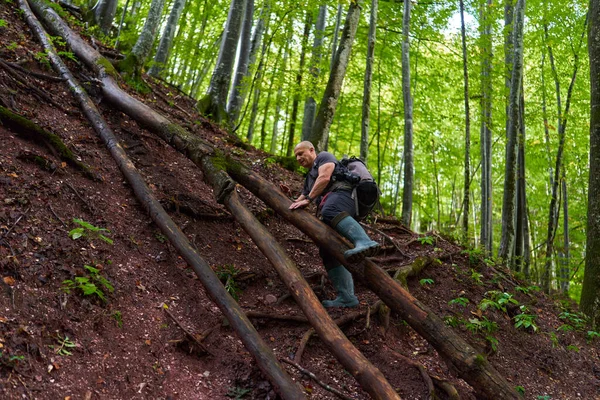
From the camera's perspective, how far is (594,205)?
23.6 feet

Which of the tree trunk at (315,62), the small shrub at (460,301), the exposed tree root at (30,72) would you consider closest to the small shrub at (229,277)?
the small shrub at (460,301)

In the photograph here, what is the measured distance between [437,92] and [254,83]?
7572 millimetres

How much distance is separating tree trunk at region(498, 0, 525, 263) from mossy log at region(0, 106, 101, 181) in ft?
26.3

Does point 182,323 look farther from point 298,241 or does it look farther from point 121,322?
point 298,241

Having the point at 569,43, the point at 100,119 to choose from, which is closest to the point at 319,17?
the point at 569,43

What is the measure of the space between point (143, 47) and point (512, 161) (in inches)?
333

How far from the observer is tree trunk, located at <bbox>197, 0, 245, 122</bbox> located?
35.9 feet

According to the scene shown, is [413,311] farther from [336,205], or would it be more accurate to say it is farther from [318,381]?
[336,205]

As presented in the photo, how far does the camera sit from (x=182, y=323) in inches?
176

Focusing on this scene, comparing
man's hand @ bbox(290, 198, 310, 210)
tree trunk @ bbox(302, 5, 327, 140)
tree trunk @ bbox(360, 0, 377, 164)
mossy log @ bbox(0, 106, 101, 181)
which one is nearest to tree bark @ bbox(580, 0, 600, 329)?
tree trunk @ bbox(360, 0, 377, 164)

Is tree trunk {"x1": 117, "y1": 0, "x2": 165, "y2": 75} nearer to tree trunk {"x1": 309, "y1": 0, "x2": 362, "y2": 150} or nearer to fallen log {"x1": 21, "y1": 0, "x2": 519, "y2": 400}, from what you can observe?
fallen log {"x1": 21, "y1": 0, "x2": 519, "y2": 400}

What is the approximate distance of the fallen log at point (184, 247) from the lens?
12.4 ft

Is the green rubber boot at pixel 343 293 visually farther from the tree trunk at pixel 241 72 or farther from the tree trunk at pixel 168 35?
the tree trunk at pixel 168 35

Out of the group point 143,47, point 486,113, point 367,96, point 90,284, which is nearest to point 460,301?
point 90,284
